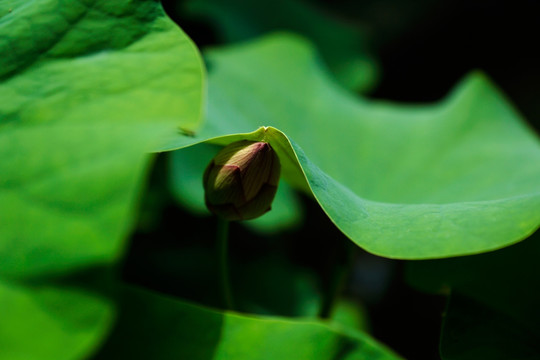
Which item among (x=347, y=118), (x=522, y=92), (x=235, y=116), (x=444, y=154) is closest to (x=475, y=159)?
(x=444, y=154)

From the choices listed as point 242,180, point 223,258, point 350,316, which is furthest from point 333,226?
point 242,180

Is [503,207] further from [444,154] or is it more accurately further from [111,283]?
[444,154]

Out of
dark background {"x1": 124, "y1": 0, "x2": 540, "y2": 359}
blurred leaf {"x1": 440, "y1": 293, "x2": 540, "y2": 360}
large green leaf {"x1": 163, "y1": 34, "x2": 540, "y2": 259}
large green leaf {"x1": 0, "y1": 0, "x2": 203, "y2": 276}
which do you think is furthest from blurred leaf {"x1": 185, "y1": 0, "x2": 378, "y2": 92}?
blurred leaf {"x1": 440, "y1": 293, "x2": 540, "y2": 360}

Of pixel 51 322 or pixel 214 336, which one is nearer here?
pixel 51 322

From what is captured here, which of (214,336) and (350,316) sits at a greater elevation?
(214,336)

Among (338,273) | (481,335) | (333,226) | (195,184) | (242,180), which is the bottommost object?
(333,226)

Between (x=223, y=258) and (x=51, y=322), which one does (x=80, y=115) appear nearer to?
(x=51, y=322)

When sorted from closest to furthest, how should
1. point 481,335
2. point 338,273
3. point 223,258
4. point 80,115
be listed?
1. point 80,115
2. point 481,335
3. point 223,258
4. point 338,273
